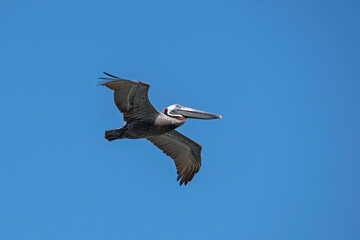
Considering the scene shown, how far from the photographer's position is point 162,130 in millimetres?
13141

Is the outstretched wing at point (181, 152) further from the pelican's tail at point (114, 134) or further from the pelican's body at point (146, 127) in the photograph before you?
the pelican's tail at point (114, 134)

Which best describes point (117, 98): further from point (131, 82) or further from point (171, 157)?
point (171, 157)

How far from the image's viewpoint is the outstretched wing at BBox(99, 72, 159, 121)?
1157 cm

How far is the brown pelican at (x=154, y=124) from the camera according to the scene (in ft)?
39.3

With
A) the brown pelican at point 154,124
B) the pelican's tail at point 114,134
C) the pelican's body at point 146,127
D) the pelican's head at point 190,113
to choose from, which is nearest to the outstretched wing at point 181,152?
the brown pelican at point 154,124

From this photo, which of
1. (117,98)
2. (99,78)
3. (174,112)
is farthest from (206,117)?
(99,78)

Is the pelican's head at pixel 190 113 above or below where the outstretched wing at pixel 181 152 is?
above

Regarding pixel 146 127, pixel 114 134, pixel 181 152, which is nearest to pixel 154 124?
pixel 146 127

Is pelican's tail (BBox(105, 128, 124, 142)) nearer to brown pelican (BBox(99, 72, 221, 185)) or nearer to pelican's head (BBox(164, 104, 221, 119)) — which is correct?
brown pelican (BBox(99, 72, 221, 185))

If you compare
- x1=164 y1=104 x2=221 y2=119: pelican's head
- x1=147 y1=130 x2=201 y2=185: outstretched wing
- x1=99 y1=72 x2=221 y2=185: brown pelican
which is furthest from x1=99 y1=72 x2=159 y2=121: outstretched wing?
x1=147 y1=130 x2=201 y2=185: outstretched wing

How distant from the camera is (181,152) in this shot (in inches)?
577

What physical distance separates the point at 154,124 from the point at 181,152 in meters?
2.05

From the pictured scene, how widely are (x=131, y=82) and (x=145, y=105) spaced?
107 centimetres

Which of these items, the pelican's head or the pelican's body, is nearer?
the pelican's body
